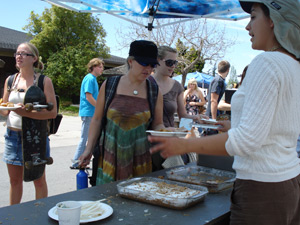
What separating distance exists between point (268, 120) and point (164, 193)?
81 centimetres

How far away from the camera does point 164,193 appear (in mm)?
1776

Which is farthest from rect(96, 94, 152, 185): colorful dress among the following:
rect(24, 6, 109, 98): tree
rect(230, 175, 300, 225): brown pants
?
rect(24, 6, 109, 98): tree

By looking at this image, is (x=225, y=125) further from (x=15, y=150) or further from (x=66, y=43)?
(x=66, y=43)

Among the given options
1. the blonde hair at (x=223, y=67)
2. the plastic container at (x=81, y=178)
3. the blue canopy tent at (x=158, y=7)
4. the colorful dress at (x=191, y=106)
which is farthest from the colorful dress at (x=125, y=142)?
the colorful dress at (x=191, y=106)

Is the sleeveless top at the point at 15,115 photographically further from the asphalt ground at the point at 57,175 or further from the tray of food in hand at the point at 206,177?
the tray of food in hand at the point at 206,177

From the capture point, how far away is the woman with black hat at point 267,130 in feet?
4.04

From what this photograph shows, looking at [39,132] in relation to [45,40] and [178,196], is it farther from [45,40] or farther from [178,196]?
[45,40]

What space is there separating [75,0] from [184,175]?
376 centimetres

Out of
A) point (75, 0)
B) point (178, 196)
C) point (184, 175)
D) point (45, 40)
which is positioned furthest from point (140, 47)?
point (45, 40)

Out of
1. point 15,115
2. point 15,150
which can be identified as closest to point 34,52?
point 15,115

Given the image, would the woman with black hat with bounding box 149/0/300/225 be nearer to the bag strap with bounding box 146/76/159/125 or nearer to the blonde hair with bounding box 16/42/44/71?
the bag strap with bounding box 146/76/159/125

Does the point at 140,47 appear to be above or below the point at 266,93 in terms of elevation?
above

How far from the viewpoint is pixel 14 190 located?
3232 mm

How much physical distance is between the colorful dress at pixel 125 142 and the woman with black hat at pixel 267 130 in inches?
43.7
